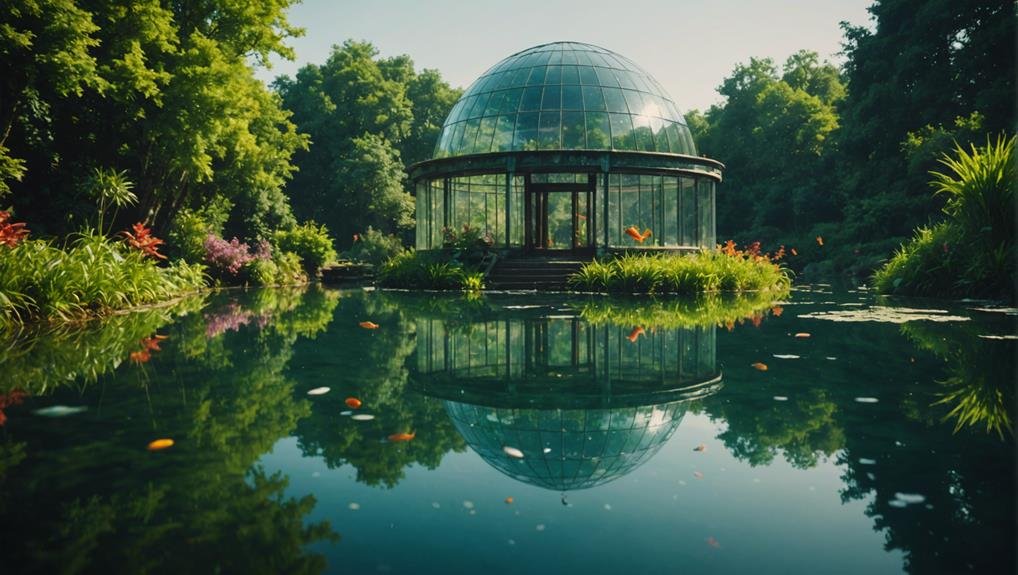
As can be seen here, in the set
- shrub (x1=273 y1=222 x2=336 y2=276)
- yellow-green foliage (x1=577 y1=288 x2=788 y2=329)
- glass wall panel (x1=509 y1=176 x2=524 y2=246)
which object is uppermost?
glass wall panel (x1=509 y1=176 x2=524 y2=246)

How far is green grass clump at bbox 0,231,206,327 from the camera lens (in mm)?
8297

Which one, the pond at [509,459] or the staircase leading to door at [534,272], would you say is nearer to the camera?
the pond at [509,459]

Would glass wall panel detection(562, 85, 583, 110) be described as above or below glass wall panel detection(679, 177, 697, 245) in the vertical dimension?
above

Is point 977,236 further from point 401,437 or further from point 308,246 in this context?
point 308,246

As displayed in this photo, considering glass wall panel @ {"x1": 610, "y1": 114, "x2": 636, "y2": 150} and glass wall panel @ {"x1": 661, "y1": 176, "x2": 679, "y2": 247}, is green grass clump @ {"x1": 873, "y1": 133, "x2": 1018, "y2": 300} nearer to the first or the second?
glass wall panel @ {"x1": 610, "y1": 114, "x2": 636, "y2": 150}

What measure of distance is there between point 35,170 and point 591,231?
1509 cm

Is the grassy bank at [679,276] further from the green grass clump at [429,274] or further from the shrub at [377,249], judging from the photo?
the shrub at [377,249]

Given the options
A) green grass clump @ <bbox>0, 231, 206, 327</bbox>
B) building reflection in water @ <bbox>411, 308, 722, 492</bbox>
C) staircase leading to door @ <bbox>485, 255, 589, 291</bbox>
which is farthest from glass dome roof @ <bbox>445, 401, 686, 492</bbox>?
staircase leading to door @ <bbox>485, 255, 589, 291</bbox>

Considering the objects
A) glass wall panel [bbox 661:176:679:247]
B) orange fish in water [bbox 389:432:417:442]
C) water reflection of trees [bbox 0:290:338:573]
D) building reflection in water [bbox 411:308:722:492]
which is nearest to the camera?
water reflection of trees [bbox 0:290:338:573]

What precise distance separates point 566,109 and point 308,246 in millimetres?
11352

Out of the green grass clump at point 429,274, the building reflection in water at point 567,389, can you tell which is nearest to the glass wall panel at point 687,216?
the green grass clump at point 429,274

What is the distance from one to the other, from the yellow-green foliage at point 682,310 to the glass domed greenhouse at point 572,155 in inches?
222

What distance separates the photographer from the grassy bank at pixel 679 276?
1577 cm

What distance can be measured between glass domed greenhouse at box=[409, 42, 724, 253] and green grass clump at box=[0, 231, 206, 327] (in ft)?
34.0
